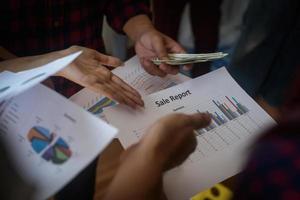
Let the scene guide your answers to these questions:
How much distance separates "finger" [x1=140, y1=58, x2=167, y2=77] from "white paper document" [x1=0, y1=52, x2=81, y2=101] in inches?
15.2

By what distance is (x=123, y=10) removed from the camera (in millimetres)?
947

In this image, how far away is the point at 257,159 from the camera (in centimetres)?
30

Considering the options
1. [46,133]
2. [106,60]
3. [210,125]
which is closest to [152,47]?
[106,60]

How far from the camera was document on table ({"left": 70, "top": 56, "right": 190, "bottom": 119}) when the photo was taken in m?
0.76

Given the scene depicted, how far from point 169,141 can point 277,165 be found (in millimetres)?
172

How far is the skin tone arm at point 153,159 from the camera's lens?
1.33ft

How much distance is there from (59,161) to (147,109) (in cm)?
34

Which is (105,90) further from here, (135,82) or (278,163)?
(278,163)

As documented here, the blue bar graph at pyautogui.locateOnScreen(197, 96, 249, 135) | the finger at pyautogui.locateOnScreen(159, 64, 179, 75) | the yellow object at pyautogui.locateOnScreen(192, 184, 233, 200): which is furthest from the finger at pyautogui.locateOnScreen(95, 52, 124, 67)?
the yellow object at pyautogui.locateOnScreen(192, 184, 233, 200)

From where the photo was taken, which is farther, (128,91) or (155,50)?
(155,50)

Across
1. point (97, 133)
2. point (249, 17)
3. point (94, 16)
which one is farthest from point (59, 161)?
point (249, 17)

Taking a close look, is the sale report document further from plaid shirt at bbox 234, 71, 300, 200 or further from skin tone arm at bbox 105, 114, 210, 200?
plaid shirt at bbox 234, 71, 300, 200

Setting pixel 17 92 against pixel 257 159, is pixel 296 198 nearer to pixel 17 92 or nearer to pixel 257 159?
pixel 257 159

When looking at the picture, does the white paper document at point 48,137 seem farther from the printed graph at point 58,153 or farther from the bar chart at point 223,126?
the bar chart at point 223,126
